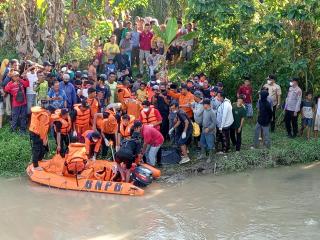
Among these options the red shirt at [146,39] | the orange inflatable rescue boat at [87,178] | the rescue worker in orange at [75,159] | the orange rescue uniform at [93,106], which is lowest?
the orange inflatable rescue boat at [87,178]

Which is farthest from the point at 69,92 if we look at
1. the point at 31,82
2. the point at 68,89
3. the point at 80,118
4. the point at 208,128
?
the point at 208,128

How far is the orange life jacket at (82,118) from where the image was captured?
1259 centimetres

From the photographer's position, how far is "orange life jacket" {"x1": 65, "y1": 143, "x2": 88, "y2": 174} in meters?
11.6

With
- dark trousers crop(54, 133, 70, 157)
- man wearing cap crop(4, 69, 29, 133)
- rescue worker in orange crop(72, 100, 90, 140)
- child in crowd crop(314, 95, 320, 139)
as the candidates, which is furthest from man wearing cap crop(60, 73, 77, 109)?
child in crowd crop(314, 95, 320, 139)

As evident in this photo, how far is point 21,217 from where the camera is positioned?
10375 millimetres

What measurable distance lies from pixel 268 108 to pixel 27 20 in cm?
839

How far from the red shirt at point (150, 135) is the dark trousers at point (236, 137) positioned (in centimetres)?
202

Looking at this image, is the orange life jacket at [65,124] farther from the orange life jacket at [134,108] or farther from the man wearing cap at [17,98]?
the man wearing cap at [17,98]

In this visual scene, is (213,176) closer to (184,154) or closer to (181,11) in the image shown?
(184,154)

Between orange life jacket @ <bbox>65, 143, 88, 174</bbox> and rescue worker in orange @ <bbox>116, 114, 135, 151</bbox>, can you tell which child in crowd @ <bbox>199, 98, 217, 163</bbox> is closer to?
rescue worker in orange @ <bbox>116, 114, 135, 151</bbox>

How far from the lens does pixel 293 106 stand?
14.2m

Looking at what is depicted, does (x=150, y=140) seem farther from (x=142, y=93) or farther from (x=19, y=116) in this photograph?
(x=19, y=116)

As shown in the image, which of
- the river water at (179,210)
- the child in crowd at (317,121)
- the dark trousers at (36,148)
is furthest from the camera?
the child in crowd at (317,121)

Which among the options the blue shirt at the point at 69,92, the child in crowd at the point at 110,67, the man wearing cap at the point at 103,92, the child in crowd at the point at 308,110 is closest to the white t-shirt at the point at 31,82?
the blue shirt at the point at 69,92
